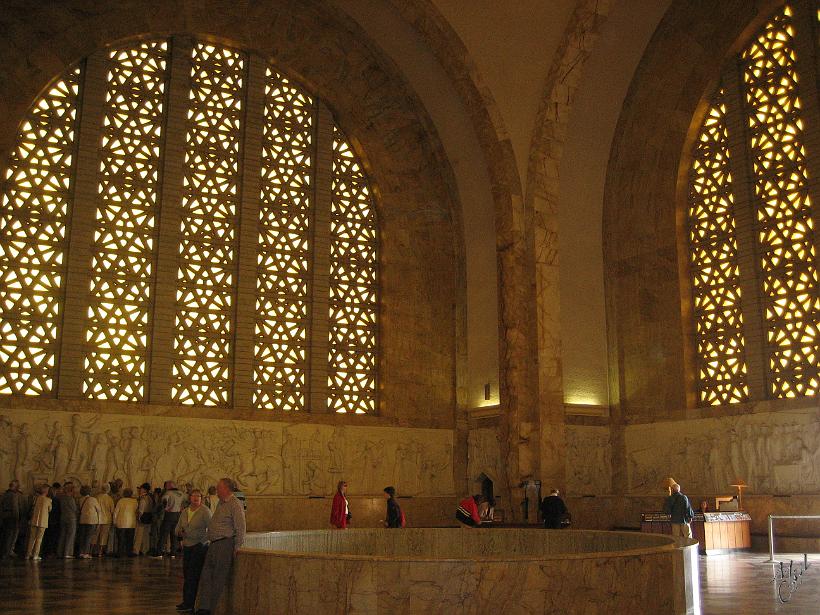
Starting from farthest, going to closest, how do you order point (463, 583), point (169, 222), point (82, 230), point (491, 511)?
point (169, 222) → point (82, 230) → point (491, 511) → point (463, 583)

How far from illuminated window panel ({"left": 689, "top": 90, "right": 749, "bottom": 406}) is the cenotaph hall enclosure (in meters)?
0.05

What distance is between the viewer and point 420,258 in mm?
18094

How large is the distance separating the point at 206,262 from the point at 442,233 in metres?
4.98

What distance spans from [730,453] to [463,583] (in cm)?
1045

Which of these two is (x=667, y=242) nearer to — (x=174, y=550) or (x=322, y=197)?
(x=322, y=197)

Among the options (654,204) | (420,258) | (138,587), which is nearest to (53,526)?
(138,587)

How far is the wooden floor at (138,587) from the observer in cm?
755

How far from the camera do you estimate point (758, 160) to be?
15.8 meters

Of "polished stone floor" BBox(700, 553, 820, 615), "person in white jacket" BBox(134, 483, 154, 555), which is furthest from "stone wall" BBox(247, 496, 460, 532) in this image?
"polished stone floor" BBox(700, 553, 820, 615)

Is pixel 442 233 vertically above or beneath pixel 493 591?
above

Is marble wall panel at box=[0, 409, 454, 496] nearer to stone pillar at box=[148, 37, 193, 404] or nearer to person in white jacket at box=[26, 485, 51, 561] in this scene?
stone pillar at box=[148, 37, 193, 404]

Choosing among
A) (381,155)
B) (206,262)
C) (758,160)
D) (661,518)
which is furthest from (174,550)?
(758,160)

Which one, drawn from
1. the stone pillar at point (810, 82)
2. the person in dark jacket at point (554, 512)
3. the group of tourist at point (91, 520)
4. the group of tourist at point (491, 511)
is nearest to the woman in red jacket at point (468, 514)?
the group of tourist at point (491, 511)

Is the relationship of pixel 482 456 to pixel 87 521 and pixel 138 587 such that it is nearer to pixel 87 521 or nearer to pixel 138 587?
pixel 87 521
